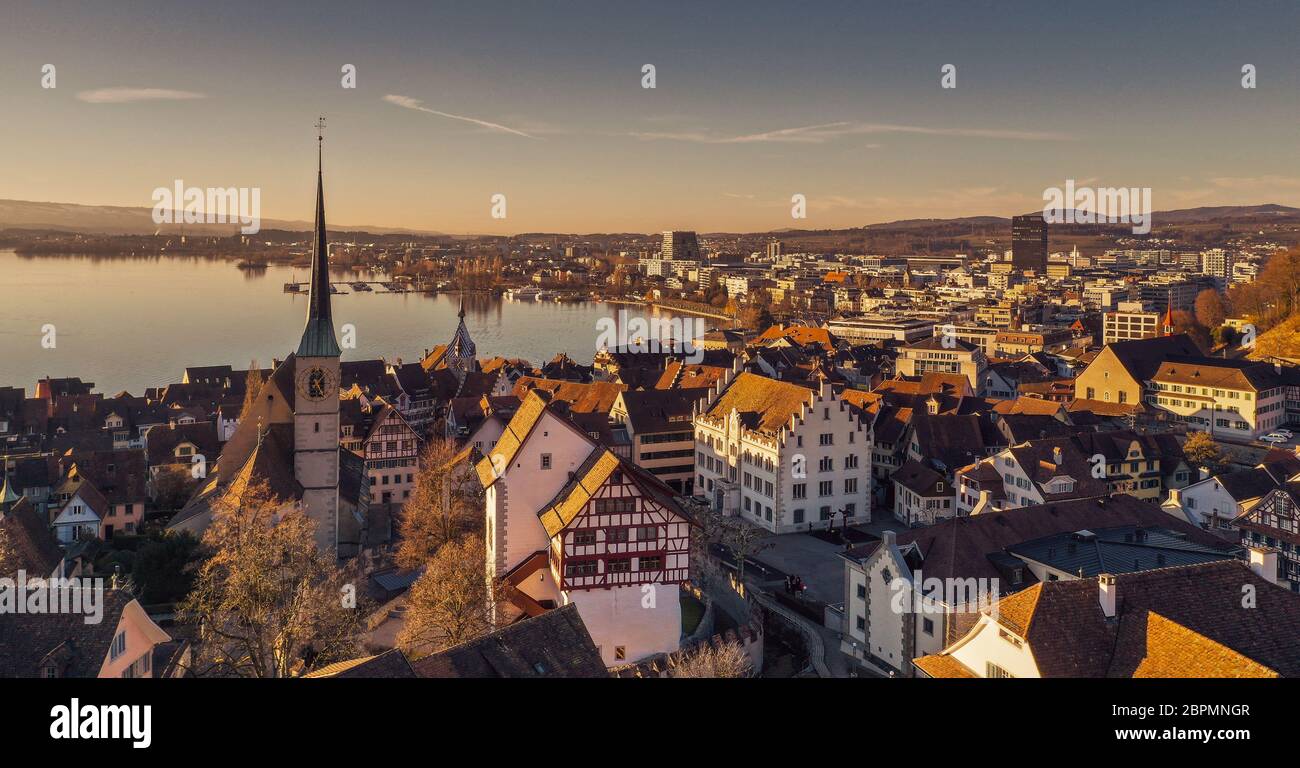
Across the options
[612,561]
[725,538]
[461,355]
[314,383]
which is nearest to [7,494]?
[314,383]

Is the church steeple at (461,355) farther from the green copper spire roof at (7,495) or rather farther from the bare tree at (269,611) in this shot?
the bare tree at (269,611)

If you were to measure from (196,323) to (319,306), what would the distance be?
57699 millimetres

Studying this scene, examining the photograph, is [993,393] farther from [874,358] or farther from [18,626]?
[18,626]

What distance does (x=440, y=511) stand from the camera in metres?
20.2

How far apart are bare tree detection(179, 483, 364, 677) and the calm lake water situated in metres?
36.5

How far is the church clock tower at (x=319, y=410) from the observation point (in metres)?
20.6

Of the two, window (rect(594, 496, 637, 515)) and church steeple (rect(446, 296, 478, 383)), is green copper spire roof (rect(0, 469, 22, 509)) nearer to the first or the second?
window (rect(594, 496, 637, 515))

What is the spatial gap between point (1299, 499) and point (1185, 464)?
6523 millimetres

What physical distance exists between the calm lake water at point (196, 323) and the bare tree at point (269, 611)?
36491 mm

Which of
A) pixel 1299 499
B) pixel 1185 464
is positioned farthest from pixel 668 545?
pixel 1185 464

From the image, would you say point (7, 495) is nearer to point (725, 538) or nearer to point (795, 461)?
point (725, 538)

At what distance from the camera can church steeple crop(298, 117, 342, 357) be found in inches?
806

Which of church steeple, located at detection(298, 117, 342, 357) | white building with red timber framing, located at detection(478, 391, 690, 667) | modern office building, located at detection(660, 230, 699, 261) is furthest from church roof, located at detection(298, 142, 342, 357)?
modern office building, located at detection(660, 230, 699, 261)
